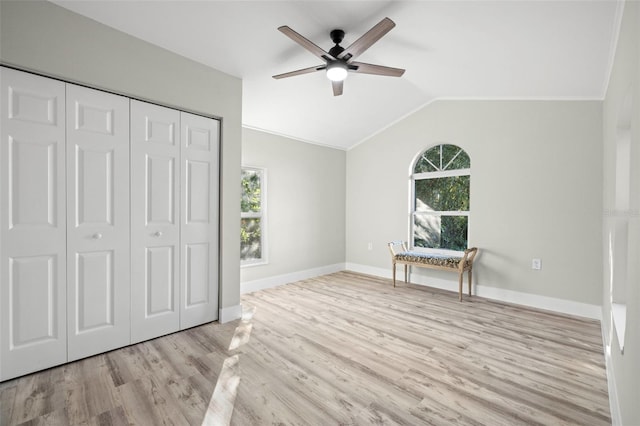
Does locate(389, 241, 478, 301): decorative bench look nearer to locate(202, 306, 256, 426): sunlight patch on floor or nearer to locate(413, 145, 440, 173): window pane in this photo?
locate(413, 145, 440, 173): window pane

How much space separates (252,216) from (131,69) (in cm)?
243

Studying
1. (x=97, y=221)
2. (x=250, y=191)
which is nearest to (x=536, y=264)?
(x=250, y=191)

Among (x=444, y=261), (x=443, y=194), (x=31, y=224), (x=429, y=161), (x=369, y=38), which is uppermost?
(x=369, y=38)

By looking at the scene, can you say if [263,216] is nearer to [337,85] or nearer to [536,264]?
[337,85]

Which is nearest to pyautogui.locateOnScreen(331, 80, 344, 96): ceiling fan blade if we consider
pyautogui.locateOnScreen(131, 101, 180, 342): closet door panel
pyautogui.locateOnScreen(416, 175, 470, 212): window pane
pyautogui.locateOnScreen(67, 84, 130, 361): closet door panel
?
pyautogui.locateOnScreen(131, 101, 180, 342): closet door panel

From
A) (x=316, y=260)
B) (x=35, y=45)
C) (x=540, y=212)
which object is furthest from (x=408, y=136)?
(x=35, y=45)

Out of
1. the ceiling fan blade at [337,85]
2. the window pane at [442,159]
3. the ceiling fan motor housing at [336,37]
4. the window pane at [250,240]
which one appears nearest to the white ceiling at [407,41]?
the ceiling fan motor housing at [336,37]

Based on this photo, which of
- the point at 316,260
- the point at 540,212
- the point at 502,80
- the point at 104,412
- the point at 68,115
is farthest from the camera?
the point at 316,260

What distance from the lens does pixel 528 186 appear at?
3.80m

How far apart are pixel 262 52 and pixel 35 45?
5.50 ft

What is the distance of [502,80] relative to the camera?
342 centimetres

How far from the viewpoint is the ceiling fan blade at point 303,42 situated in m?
2.17

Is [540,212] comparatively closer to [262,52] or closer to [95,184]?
[262,52]

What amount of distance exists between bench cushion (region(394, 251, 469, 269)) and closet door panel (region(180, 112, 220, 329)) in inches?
104
